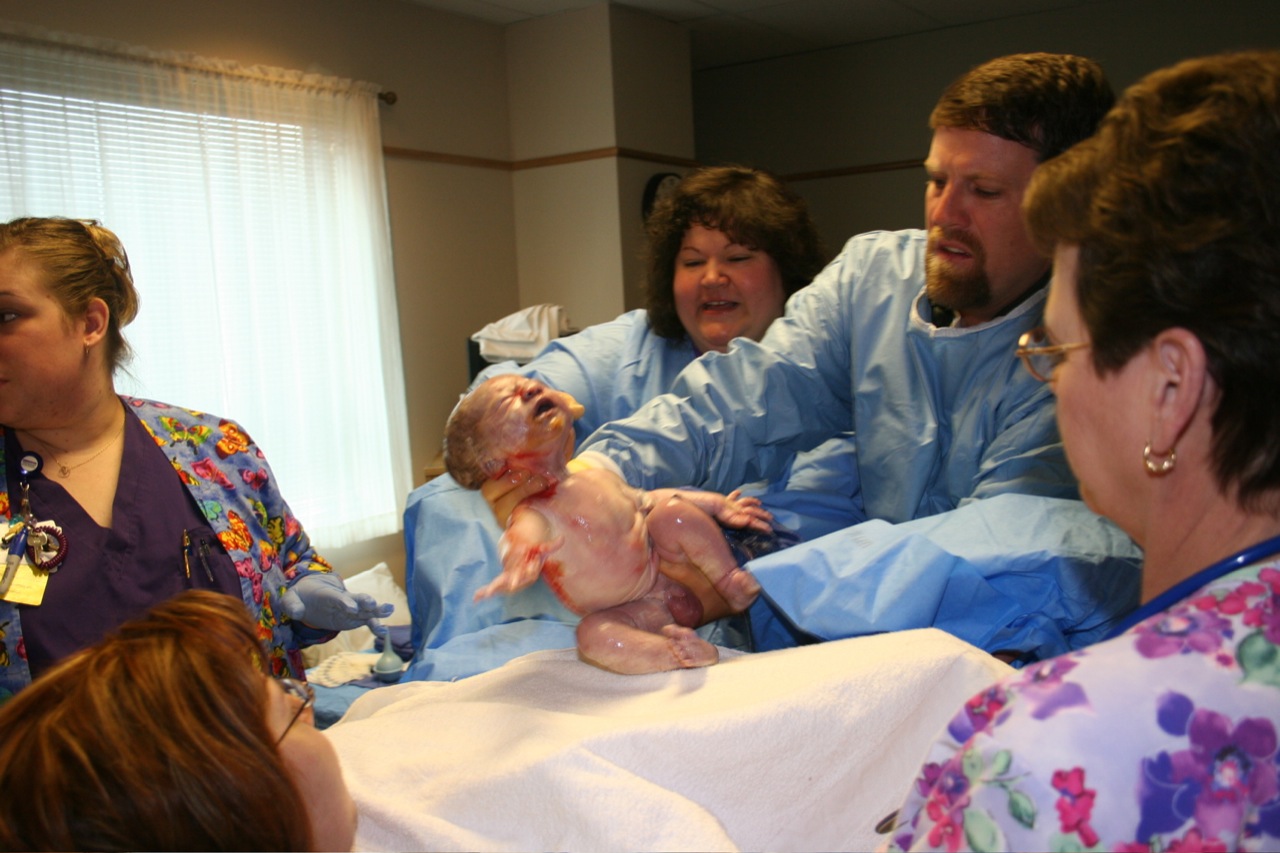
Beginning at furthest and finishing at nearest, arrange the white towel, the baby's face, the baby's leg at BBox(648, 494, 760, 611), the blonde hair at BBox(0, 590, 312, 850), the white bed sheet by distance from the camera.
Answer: the white towel → the baby's leg at BBox(648, 494, 760, 611) → the baby's face → the white bed sheet → the blonde hair at BBox(0, 590, 312, 850)

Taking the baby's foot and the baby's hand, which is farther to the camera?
the baby's hand

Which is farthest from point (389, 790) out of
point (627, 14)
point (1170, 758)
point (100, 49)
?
point (627, 14)

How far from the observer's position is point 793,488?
7.09 ft

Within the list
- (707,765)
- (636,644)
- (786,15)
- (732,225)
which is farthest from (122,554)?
(786,15)

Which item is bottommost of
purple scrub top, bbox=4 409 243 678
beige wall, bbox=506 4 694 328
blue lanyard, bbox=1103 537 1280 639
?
purple scrub top, bbox=4 409 243 678

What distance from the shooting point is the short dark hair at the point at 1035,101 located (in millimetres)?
1880

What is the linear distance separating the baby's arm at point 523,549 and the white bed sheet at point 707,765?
7.3 inches

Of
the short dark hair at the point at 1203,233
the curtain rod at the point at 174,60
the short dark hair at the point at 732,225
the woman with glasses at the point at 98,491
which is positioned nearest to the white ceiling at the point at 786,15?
the curtain rod at the point at 174,60

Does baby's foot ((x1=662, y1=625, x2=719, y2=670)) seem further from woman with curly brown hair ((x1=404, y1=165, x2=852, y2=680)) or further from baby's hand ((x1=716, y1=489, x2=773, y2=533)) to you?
woman with curly brown hair ((x1=404, y1=165, x2=852, y2=680))

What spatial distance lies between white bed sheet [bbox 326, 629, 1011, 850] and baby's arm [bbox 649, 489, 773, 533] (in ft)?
1.41

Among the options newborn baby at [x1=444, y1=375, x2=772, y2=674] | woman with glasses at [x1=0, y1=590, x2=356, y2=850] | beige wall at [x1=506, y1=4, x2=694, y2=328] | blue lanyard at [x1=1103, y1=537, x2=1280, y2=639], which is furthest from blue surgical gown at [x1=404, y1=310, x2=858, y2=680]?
beige wall at [x1=506, y1=4, x2=694, y2=328]

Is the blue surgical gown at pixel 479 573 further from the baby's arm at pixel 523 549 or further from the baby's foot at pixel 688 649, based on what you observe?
the baby's arm at pixel 523 549

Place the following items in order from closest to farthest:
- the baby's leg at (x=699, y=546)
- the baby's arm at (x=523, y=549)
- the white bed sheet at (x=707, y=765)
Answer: the white bed sheet at (x=707, y=765) → the baby's arm at (x=523, y=549) → the baby's leg at (x=699, y=546)

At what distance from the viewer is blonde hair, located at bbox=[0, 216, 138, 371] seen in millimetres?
1924
